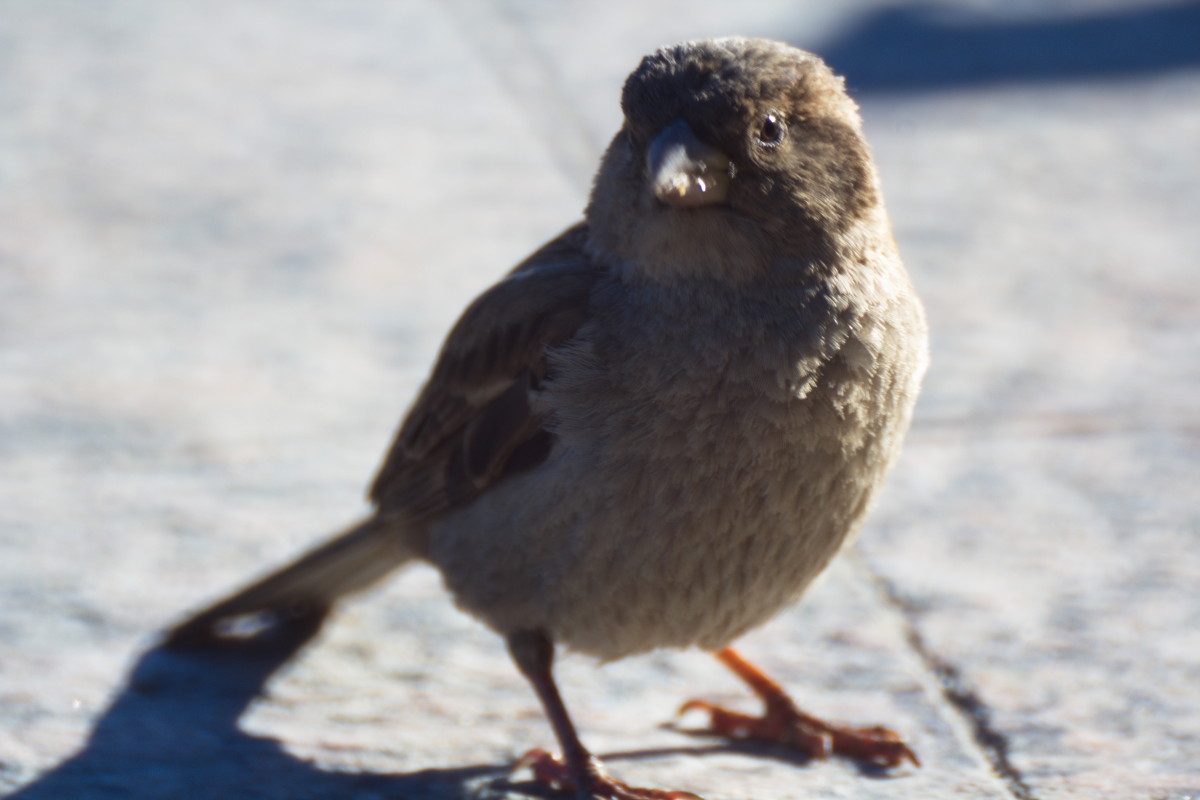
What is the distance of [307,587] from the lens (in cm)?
351

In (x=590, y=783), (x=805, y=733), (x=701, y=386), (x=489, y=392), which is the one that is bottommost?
(x=590, y=783)

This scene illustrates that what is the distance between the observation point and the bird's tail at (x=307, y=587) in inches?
136

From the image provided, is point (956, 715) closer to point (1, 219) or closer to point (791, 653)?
point (791, 653)

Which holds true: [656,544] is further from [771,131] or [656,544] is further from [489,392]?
[771,131]

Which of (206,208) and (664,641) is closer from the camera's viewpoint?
(664,641)

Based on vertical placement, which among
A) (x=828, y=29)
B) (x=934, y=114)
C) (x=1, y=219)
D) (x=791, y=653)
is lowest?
(x=791, y=653)

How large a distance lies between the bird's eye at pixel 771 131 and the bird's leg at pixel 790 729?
1.09 meters

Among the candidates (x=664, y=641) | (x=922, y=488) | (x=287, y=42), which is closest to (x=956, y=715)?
(x=664, y=641)

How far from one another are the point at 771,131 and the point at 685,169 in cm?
20

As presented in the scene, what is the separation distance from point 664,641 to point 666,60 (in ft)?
3.56

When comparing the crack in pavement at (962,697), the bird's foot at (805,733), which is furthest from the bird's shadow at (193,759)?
the crack in pavement at (962,697)

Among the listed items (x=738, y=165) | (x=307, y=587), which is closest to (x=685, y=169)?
(x=738, y=165)

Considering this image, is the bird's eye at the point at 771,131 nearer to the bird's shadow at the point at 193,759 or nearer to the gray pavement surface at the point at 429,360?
the gray pavement surface at the point at 429,360

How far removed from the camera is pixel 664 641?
3037 mm
